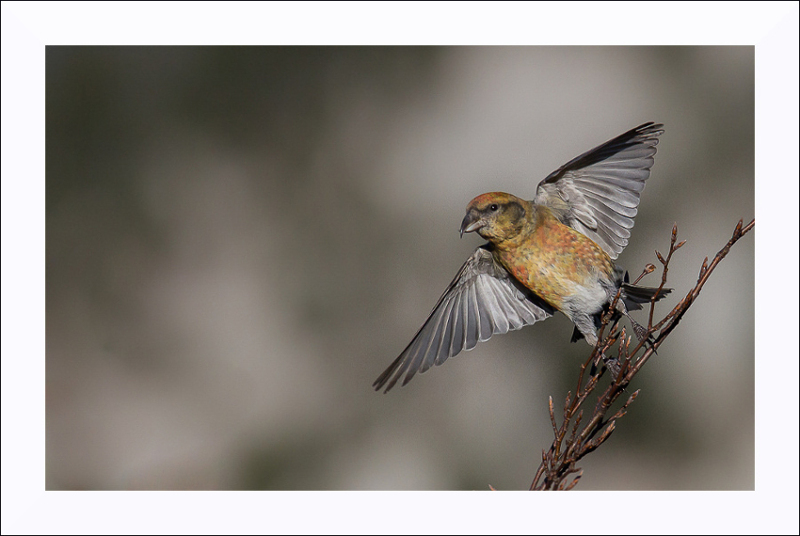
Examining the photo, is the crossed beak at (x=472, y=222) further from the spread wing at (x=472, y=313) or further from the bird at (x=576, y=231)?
the spread wing at (x=472, y=313)

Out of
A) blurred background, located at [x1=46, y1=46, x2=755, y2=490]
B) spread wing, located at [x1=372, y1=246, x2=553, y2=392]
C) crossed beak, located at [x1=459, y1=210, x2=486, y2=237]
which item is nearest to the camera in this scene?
crossed beak, located at [x1=459, y1=210, x2=486, y2=237]

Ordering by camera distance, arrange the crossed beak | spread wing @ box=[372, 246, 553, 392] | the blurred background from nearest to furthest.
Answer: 1. the crossed beak
2. spread wing @ box=[372, 246, 553, 392]
3. the blurred background

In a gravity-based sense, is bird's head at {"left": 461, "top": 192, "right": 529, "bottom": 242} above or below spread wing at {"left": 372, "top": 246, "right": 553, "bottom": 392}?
above

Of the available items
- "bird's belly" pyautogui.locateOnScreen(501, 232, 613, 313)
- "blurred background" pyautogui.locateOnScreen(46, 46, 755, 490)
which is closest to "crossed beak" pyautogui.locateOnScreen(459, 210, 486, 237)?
"bird's belly" pyautogui.locateOnScreen(501, 232, 613, 313)

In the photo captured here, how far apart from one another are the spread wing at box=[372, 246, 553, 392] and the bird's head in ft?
0.48

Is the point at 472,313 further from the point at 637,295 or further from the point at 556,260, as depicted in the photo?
the point at 637,295

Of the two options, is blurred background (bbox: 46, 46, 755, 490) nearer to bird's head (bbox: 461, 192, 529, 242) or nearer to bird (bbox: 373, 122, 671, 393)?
bird (bbox: 373, 122, 671, 393)

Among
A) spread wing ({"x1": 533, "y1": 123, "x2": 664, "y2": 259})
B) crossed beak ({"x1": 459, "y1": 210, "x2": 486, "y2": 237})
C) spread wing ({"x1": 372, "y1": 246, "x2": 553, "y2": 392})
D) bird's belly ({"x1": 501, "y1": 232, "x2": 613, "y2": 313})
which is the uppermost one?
spread wing ({"x1": 533, "y1": 123, "x2": 664, "y2": 259})

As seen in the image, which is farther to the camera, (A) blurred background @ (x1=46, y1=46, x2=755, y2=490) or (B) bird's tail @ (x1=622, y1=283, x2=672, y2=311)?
(A) blurred background @ (x1=46, y1=46, x2=755, y2=490)

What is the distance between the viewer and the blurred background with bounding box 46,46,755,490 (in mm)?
1826

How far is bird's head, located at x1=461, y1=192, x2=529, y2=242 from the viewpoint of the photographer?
151cm

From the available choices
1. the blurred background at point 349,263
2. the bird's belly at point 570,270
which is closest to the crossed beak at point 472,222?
the bird's belly at point 570,270

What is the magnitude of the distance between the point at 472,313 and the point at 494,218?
0.33 meters

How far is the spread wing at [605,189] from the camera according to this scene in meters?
1.52
